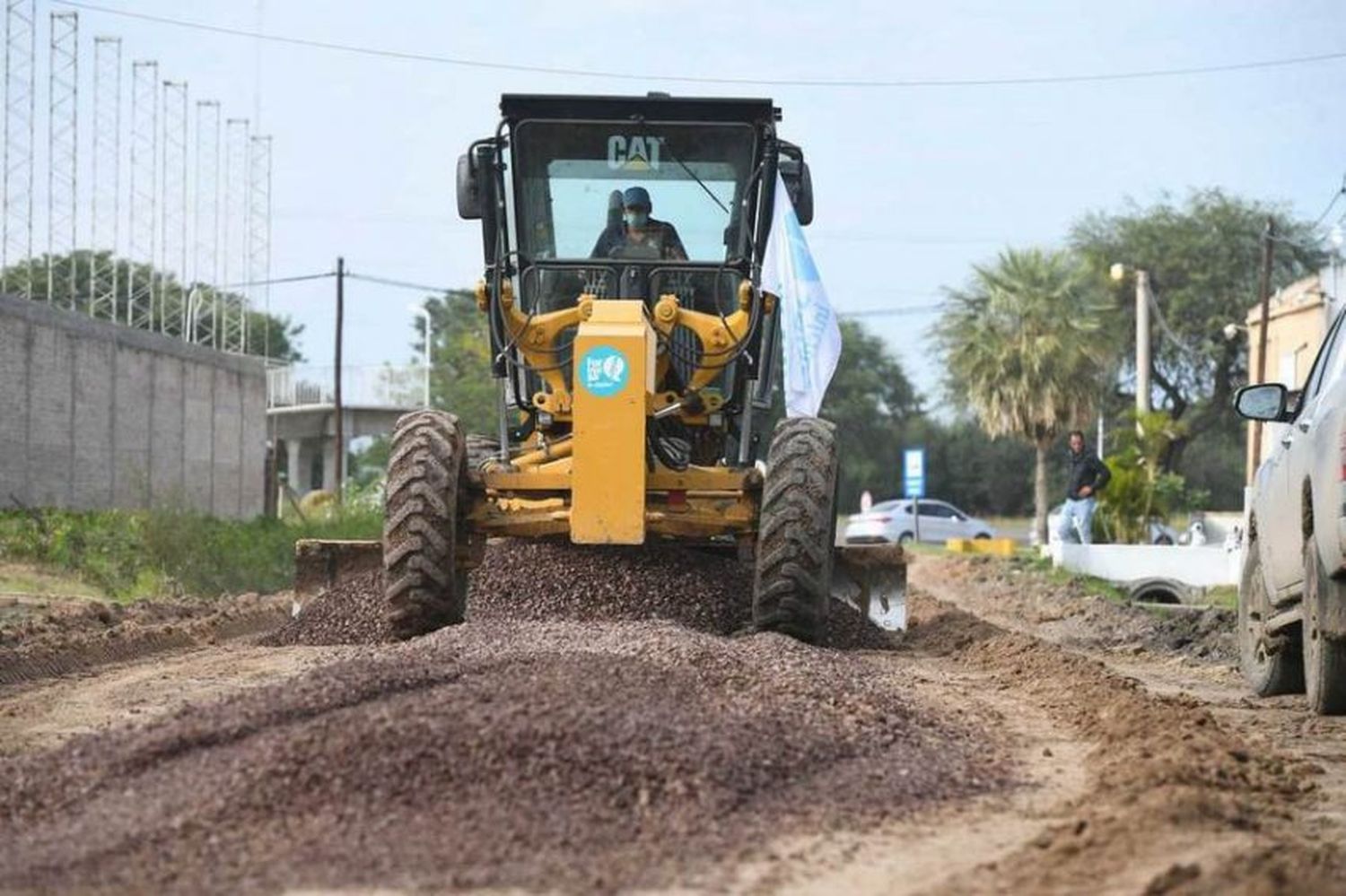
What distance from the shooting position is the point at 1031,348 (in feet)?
160

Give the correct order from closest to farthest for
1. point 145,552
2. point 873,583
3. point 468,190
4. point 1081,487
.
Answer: point 468,190
point 873,583
point 145,552
point 1081,487

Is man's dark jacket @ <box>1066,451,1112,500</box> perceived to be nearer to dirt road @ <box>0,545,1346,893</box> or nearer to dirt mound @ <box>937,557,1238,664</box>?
dirt mound @ <box>937,557,1238,664</box>

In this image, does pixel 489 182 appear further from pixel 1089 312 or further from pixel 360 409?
pixel 360 409

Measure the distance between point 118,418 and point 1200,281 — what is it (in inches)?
1753

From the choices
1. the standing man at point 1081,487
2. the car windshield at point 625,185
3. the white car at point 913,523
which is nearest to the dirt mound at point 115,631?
the car windshield at point 625,185

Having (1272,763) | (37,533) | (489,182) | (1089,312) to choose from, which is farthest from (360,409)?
(1272,763)

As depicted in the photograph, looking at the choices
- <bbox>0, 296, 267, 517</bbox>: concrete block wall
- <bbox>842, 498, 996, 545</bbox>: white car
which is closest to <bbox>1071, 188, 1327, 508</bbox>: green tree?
<bbox>842, 498, 996, 545</bbox>: white car

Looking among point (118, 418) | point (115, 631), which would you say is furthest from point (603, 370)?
point (118, 418)

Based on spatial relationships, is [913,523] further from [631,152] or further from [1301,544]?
[1301,544]

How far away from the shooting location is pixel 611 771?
22.6ft

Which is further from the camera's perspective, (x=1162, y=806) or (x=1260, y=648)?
(x=1260, y=648)

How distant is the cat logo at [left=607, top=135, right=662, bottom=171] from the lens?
13859 millimetres

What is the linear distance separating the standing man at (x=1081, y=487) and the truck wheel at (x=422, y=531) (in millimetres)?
16991

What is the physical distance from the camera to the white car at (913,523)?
180ft
